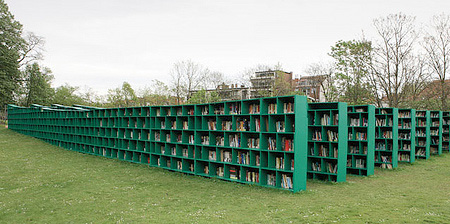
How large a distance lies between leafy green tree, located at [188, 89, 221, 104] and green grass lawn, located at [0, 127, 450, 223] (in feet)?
97.4

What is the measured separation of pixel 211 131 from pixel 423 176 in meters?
8.73

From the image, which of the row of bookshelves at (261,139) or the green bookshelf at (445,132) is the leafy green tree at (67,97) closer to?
the row of bookshelves at (261,139)

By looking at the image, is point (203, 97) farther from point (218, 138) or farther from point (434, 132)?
point (218, 138)

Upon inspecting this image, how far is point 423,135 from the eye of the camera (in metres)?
17.8

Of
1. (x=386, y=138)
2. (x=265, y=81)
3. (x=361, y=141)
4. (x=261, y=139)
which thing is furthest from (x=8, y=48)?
(x=386, y=138)

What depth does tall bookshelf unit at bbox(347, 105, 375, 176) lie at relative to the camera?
11.3m

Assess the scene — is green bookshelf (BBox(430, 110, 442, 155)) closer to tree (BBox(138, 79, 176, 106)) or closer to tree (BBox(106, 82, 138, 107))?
tree (BBox(138, 79, 176, 106))

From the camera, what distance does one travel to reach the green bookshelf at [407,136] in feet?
49.9

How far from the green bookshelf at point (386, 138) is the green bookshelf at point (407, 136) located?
255 centimetres

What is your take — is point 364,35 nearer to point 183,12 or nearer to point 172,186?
point 183,12

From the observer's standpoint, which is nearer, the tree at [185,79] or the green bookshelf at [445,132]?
the green bookshelf at [445,132]

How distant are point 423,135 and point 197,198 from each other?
1667 centimetres

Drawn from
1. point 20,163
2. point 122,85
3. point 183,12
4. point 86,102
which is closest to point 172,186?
point 20,163

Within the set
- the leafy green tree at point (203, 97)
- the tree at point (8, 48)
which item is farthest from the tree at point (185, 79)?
the tree at point (8, 48)
